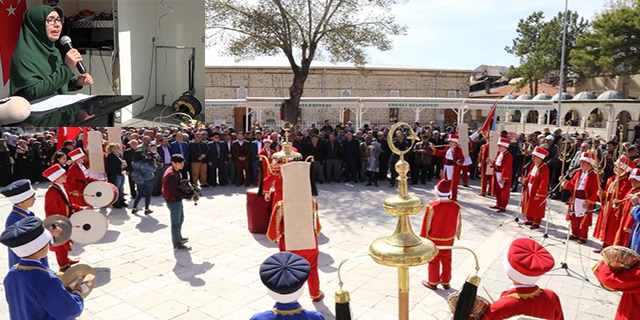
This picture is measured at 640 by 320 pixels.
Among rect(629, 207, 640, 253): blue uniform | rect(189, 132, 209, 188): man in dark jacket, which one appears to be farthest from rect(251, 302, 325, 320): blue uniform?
rect(189, 132, 209, 188): man in dark jacket

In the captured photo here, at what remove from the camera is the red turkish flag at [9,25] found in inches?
137

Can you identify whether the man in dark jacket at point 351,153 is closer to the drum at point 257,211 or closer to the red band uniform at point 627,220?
the drum at point 257,211

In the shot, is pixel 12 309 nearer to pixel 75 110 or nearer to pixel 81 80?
pixel 75 110

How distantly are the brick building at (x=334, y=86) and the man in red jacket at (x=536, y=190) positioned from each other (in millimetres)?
21983

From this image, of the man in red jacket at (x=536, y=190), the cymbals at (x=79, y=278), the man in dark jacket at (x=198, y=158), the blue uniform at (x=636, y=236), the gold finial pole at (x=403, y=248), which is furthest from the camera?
the man in dark jacket at (x=198, y=158)

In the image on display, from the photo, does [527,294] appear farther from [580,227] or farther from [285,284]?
[580,227]

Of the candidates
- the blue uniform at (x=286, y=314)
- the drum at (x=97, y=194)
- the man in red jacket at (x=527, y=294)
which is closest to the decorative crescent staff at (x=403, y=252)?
the blue uniform at (x=286, y=314)

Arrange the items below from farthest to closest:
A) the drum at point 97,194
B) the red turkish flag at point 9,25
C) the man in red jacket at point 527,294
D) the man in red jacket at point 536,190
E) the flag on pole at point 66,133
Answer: the flag on pole at point 66,133
the man in red jacket at point 536,190
the drum at point 97,194
the red turkish flag at point 9,25
the man in red jacket at point 527,294

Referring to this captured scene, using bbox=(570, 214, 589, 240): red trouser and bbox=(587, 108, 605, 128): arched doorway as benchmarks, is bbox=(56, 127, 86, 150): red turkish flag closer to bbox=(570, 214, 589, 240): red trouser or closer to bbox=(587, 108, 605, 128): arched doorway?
bbox=(570, 214, 589, 240): red trouser

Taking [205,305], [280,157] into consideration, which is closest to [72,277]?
[205,305]

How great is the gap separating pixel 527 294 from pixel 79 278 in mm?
3722

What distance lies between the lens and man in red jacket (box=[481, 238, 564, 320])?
323 centimetres

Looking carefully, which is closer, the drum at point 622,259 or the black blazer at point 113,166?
the drum at point 622,259

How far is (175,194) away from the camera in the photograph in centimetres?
720
